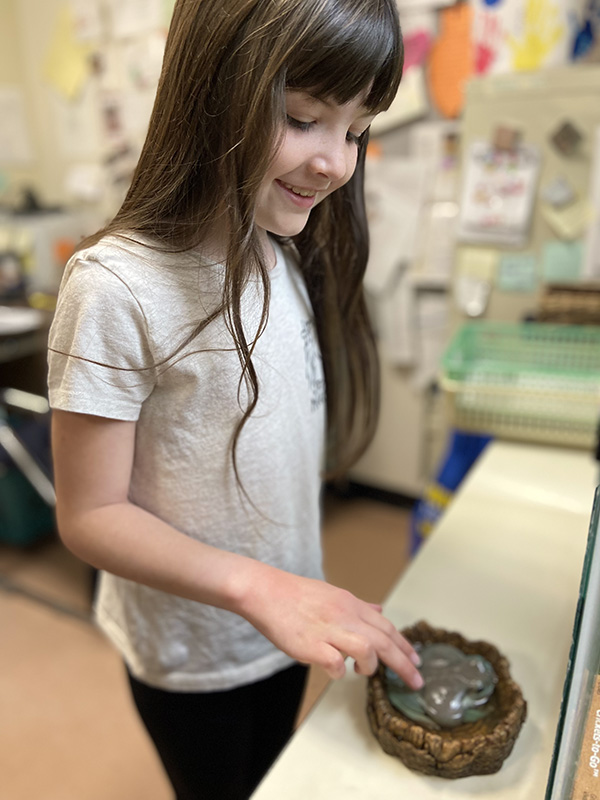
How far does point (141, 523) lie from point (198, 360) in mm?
158

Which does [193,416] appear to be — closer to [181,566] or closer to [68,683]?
[181,566]

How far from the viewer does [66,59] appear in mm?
2617

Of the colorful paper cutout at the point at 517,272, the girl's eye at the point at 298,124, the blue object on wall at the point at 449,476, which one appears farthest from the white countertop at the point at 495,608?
the girl's eye at the point at 298,124

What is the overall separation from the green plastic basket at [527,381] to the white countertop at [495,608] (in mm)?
54

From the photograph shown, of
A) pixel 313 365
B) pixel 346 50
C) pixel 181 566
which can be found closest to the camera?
pixel 346 50

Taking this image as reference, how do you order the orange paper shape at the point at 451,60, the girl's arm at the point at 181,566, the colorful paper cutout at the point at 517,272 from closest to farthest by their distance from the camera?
1. the girl's arm at the point at 181,566
2. the colorful paper cutout at the point at 517,272
3. the orange paper shape at the point at 451,60

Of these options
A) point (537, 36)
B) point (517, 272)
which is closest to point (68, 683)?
point (517, 272)

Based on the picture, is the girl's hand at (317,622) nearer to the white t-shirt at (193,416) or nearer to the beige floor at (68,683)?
the white t-shirt at (193,416)

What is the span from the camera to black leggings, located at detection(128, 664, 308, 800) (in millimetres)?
732

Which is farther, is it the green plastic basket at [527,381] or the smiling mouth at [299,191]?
the green plastic basket at [527,381]

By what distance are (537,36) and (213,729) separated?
→ 1695 mm

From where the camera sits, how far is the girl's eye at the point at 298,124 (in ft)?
1.51

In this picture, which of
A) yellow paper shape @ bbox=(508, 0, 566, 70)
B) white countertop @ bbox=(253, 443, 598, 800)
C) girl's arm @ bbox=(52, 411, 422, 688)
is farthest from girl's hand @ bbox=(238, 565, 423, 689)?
yellow paper shape @ bbox=(508, 0, 566, 70)

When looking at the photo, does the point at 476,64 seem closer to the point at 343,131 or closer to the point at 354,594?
the point at 343,131
